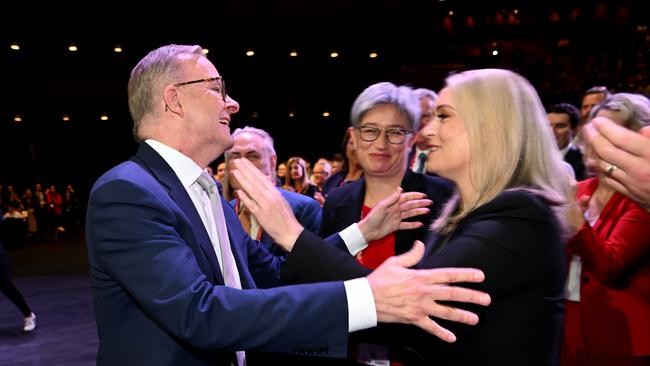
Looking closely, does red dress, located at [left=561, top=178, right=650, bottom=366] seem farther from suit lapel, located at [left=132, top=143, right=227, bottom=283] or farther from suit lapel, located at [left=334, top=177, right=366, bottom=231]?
suit lapel, located at [left=132, top=143, right=227, bottom=283]

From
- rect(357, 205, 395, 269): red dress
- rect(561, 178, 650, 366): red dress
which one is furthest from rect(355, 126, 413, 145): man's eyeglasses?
rect(561, 178, 650, 366): red dress

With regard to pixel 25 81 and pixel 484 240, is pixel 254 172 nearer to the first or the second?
pixel 484 240

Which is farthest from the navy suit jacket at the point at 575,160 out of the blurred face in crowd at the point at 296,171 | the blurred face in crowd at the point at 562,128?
the blurred face in crowd at the point at 296,171

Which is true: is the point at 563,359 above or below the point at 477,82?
below

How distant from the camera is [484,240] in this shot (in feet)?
4.48

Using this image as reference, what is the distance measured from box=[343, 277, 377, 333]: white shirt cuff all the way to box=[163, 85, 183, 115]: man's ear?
833 millimetres

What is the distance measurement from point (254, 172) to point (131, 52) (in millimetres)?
14066

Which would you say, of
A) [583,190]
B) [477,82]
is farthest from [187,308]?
[583,190]

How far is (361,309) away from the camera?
1358 mm

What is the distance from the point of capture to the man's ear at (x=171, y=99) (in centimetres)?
178

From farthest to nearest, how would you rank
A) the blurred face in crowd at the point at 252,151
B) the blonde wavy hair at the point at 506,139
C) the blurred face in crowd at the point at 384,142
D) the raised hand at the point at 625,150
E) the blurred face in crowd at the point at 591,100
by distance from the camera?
the blurred face in crowd at the point at 591,100
the blurred face in crowd at the point at 252,151
the blurred face in crowd at the point at 384,142
the blonde wavy hair at the point at 506,139
the raised hand at the point at 625,150

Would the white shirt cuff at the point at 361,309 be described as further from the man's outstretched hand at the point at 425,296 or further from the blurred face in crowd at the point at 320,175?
the blurred face in crowd at the point at 320,175

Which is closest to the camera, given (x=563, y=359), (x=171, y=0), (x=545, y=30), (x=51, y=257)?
(x=563, y=359)

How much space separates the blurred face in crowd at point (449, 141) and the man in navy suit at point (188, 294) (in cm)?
34
